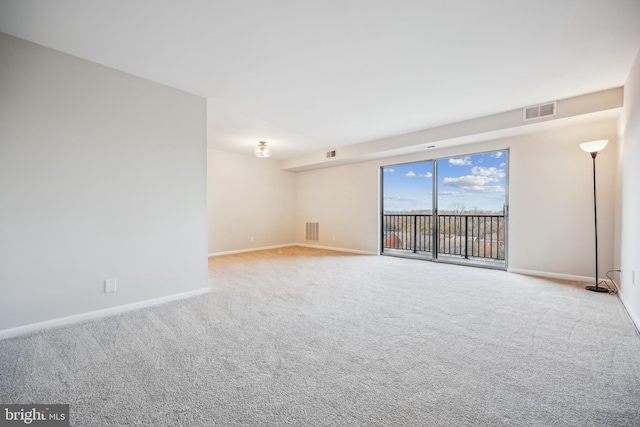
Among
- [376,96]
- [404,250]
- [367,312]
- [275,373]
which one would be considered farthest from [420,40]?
[404,250]

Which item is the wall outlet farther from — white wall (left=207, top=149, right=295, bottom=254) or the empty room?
white wall (left=207, top=149, right=295, bottom=254)

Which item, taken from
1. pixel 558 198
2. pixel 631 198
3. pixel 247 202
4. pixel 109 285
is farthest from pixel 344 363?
pixel 247 202

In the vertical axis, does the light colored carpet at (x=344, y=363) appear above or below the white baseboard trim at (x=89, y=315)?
below

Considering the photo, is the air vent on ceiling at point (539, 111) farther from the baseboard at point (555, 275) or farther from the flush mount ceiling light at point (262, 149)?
the flush mount ceiling light at point (262, 149)

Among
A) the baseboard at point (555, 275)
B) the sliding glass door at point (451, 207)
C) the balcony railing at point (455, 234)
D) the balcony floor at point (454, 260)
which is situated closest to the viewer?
the baseboard at point (555, 275)

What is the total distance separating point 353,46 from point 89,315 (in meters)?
3.46

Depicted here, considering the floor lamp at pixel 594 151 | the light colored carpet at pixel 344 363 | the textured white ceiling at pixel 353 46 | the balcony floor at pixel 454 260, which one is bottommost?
the light colored carpet at pixel 344 363

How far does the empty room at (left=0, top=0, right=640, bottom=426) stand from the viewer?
1512 mm

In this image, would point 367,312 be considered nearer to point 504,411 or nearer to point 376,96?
point 504,411

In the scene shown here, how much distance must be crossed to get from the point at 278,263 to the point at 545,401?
427 centimetres

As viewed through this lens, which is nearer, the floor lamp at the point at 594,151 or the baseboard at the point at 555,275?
the floor lamp at the point at 594,151

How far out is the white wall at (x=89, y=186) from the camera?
2.21 meters

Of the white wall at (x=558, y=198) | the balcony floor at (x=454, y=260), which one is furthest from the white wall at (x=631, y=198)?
the balcony floor at (x=454, y=260)

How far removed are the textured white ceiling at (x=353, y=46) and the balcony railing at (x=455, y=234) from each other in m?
2.37
